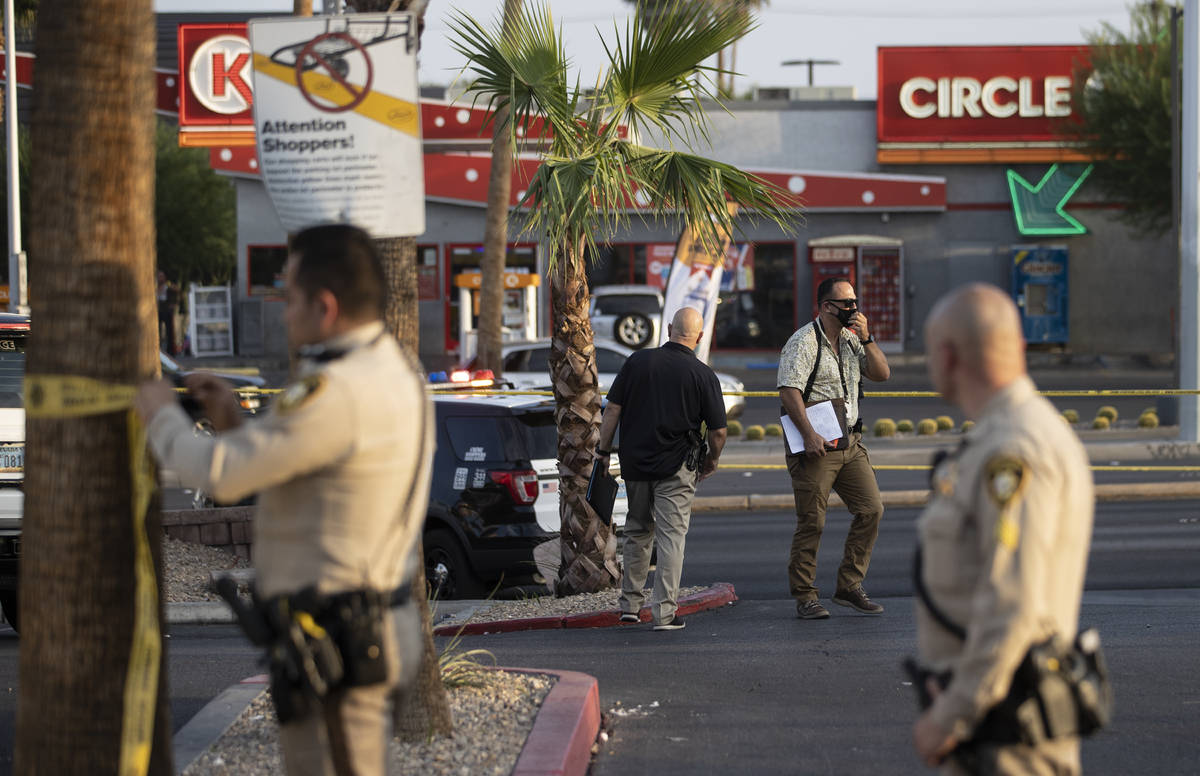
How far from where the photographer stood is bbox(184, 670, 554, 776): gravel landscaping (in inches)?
205

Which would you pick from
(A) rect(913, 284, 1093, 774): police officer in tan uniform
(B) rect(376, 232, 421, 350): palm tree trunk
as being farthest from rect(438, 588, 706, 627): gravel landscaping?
(A) rect(913, 284, 1093, 774): police officer in tan uniform

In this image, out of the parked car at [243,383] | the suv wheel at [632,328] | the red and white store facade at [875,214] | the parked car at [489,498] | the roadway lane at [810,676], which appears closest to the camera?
the roadway lane at [810,676]

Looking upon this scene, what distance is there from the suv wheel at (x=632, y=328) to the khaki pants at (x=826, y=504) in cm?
1834

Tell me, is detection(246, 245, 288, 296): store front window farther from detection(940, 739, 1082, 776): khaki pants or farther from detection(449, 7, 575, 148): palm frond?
detection(940, 739, 1082, 776): khaki pants

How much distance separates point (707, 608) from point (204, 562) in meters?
3.67

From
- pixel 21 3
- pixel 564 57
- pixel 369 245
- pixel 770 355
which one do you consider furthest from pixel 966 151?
pixel 369 245

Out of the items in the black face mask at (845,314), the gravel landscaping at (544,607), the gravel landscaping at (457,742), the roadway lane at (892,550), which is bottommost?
the roadway lane at (892,550)

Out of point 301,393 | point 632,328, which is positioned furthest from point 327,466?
point 632,328

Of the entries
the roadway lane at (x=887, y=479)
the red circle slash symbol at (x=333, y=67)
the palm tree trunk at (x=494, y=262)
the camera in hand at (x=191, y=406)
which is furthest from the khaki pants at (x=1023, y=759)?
the palm tree trunk at (x=494, y=262)

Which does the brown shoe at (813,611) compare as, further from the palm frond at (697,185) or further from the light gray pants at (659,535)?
the palm frond at (697,185)

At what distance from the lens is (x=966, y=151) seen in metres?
34.4

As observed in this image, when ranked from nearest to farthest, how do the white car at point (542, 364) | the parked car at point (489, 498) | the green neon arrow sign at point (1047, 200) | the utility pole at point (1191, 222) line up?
the parked car at point (489, 498), the utility pole at point (1191, 222), the white car at point (542, 364), the green neon arrow sign at point (1047, 200)

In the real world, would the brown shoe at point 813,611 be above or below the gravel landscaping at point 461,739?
below

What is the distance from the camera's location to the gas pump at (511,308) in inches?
1052
